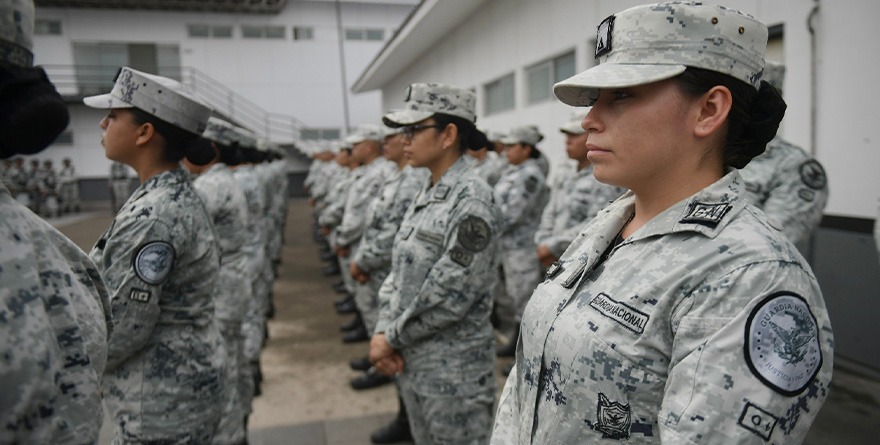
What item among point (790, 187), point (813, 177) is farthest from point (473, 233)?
point (813, 177)

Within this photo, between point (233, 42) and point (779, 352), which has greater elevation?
point (233, 42)

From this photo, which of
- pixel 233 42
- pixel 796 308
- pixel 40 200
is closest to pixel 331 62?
pixel 233 42

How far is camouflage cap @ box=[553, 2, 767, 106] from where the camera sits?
3.52ft

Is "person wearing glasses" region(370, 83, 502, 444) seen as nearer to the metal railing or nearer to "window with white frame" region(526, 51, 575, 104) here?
"window with white frame" region(526, 51, 575, 104)

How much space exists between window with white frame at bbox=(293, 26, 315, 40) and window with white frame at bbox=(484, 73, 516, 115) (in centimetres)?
1621

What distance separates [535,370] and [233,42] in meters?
24.5

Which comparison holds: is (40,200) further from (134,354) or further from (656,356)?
(656,356)

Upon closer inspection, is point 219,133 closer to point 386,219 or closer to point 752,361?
point 386,219

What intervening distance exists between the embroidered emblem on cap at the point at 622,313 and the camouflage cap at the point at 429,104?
5.80 ft

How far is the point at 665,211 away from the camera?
117 centimetres

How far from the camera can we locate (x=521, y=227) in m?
5.68

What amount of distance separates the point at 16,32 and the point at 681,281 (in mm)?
1199

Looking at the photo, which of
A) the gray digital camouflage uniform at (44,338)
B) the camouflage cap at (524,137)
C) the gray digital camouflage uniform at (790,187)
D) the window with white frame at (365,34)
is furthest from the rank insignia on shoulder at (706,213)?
the window with white frame at (365,34)

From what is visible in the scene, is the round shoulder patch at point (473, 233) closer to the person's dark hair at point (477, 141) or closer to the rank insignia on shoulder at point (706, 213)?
the person's dark hair at point (477, 141)
